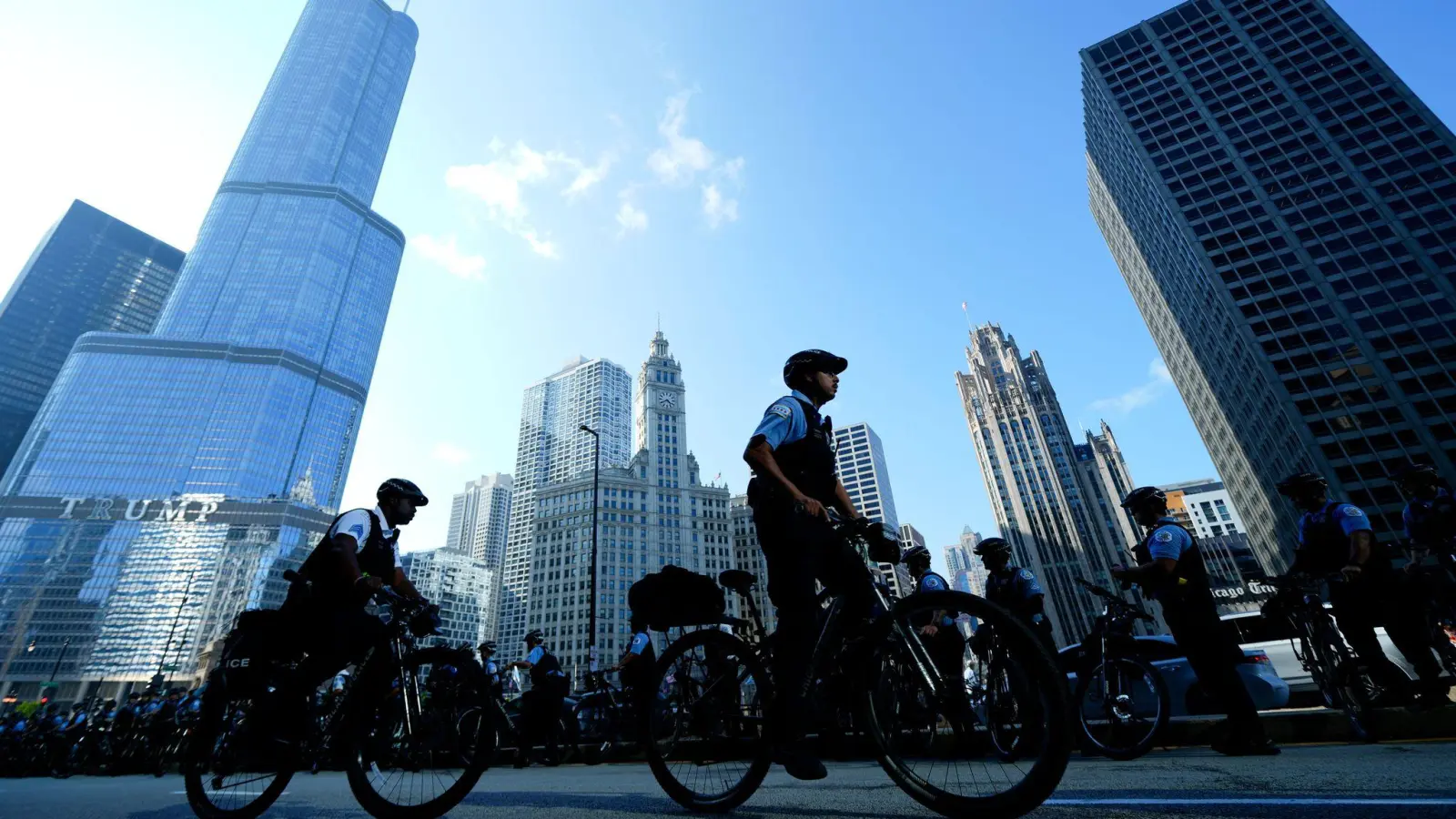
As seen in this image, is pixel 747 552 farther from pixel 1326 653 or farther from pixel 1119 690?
pixel 1119 690

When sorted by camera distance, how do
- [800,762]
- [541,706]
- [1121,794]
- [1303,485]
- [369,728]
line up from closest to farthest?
[1121,794]
[800,762]
[369,728]
[1303,485]
[541,706]

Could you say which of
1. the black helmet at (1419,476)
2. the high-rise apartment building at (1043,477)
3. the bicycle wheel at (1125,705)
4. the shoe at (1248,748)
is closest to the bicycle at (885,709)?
the bicycle wheel at (1125,705)

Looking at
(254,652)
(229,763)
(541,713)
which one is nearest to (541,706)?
(541,713)

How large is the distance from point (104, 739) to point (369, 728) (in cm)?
1717

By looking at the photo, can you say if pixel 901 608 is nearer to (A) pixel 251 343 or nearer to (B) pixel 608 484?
(B) pixel 608 484

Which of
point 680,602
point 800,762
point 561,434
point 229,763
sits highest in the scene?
point 561,434

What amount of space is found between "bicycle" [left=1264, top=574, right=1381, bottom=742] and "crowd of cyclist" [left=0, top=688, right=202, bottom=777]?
17178mm

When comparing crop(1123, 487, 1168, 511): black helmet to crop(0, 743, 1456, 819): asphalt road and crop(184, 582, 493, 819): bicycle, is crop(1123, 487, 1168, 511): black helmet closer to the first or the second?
crop(0, 743, 1456, 819): asphalt road

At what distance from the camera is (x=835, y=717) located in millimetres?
3199

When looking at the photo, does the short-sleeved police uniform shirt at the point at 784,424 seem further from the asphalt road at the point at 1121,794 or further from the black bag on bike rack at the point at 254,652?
the black bag on bike rack at the point at 254,652

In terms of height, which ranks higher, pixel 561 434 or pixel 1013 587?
pixel 561 434

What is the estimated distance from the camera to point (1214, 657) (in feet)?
16.5

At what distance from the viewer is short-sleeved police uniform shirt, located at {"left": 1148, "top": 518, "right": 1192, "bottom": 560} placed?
532cm

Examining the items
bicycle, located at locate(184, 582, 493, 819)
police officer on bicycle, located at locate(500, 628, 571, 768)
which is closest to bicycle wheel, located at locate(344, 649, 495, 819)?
bicycle, located at locate(184, 582, 493, 819)
